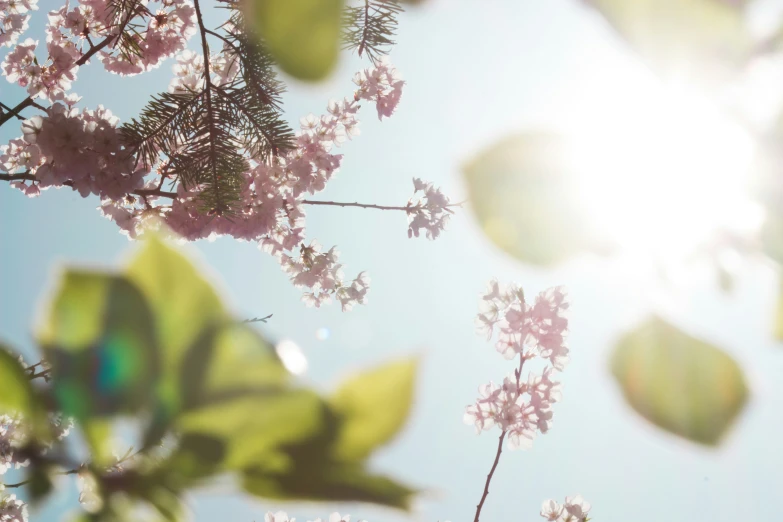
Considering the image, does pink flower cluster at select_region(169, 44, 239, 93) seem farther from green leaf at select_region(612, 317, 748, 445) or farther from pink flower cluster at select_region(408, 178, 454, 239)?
green leaf at select_region(612, 317, 748, 445)

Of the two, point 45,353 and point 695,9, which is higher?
point 695,9

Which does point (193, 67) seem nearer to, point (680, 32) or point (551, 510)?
point (680, 32)

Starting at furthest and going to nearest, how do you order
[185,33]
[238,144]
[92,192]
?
[185,33] < [238,144] < [92,192]

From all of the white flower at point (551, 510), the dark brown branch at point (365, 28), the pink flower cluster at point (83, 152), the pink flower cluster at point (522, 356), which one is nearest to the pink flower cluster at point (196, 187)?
the pink flower cluster at point (83, 152)

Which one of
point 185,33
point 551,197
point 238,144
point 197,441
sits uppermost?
point 185,33

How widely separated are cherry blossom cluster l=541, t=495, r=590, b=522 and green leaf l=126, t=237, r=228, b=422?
3.47m

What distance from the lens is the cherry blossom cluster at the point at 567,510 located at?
3.11 m

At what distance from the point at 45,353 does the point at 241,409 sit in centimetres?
9

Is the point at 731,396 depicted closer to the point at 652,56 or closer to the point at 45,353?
the point at 652,56

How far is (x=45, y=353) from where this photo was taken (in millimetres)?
208

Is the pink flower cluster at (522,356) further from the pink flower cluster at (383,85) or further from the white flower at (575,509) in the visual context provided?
the pink flower cluster at (383,85)

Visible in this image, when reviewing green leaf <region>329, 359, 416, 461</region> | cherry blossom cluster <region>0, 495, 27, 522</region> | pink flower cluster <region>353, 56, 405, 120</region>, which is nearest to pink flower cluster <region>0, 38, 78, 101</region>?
pink flower cluster <region>353, 56, 405, 120</region>

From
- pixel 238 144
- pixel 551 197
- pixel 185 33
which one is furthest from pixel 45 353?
pixel 185 33

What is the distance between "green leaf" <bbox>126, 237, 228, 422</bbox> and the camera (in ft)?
0.64
